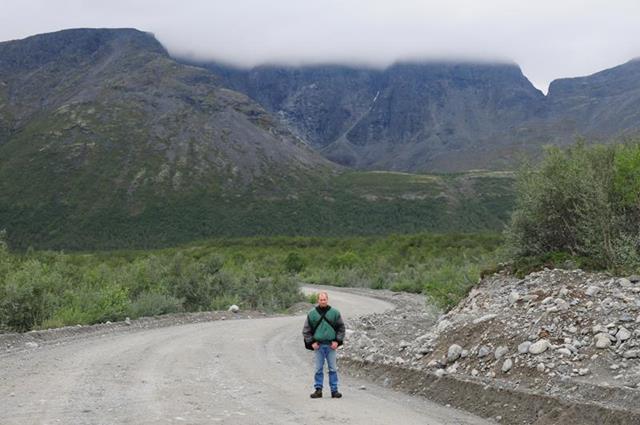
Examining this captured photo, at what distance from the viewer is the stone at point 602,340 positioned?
964cm

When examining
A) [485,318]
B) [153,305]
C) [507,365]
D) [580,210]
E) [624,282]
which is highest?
[580,210]

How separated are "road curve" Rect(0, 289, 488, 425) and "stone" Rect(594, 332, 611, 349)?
2297mm

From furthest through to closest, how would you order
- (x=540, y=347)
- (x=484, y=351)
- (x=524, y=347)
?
1. (x=484, y=351)
2. (x=524, y=347)
3. (x=540, y=347)

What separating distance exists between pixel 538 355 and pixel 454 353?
177 centimetres

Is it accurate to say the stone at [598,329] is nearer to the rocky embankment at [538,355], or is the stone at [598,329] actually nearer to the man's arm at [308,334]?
the rocky embankment at [538,355]

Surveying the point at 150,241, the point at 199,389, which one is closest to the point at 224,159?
the point at 150,241

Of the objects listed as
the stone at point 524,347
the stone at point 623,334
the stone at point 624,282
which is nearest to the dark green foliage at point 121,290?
the stone at point 524,347

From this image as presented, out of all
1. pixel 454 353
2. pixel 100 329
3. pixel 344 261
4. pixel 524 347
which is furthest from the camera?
pixel 344 261

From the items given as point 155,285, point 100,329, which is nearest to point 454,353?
point 100,329

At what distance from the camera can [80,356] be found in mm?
14367

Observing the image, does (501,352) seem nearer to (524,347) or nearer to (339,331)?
(524,347)

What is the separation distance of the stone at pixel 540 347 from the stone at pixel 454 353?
1541 millimetres

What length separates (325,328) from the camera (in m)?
10.7

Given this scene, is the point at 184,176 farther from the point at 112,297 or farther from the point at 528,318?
the point at 528,318
